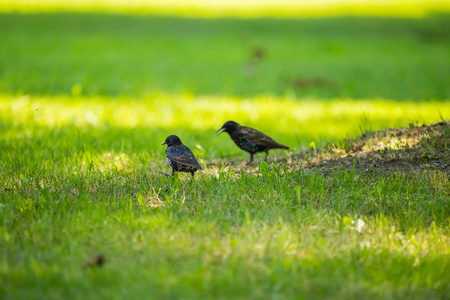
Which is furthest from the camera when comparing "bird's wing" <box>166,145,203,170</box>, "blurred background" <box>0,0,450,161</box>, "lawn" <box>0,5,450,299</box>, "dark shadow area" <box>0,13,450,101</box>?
"dark shadow area" <box>0,13,450,101</box>

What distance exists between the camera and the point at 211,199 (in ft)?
15.7

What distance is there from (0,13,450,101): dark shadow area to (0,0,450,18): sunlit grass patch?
1.49 m

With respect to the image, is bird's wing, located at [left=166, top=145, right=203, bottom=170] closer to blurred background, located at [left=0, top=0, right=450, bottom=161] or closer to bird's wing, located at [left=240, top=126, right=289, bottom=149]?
bird's wing, located at [left=240, top=126, right=289, bottom=149]

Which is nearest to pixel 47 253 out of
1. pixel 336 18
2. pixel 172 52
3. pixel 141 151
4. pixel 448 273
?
pixel 448 273

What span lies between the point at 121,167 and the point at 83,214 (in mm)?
1924

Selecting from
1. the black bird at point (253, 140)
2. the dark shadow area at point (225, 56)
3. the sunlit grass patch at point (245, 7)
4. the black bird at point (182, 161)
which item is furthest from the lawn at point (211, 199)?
the sunlit grass patch at point (245, 7)

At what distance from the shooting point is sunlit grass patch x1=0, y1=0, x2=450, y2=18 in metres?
27.5

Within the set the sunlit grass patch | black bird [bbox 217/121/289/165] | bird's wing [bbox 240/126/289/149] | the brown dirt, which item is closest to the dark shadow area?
the sunlit grass patch

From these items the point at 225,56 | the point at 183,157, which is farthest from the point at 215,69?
the point at 183,157

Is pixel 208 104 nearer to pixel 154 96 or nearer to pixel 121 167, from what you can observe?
pixel 154 96

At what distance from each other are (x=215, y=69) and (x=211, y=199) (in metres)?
12.9

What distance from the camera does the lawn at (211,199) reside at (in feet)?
10.9

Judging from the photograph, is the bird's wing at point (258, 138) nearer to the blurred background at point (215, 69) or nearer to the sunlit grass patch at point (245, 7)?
the blurred background at point (215, 69)

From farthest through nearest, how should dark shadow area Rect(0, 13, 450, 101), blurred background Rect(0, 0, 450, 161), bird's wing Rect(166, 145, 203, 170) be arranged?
dark shadow area Rect(0, 13, 450, 101) → blurred background Rect(0, 0, 450, 161) → bird's wing Rect(166, 145, 203, 170)
